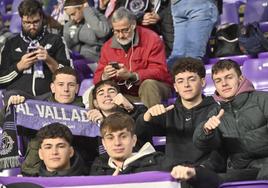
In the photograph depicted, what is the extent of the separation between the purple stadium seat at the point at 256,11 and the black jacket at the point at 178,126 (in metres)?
2.53

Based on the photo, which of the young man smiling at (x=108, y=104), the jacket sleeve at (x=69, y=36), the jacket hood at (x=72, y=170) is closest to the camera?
the jacket hood at (x=72, y=170)

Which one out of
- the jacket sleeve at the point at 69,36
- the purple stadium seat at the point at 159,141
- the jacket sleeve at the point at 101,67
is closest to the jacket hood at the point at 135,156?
the purple stadium seat at the point at 159,141

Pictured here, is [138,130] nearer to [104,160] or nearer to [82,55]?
[104,160]

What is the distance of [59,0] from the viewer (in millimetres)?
8531

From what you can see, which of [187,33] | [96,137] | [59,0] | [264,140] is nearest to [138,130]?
[96,137]

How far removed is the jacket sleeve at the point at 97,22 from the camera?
702 centimetres

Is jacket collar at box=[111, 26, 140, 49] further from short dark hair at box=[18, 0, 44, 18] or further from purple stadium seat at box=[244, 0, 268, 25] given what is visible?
purple stadium seat at box=[244, 0, 268, 25]

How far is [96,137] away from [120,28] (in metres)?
1.15

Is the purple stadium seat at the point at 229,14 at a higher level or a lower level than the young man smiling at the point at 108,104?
higher

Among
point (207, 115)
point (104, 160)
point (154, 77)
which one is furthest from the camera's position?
point (154, 77)

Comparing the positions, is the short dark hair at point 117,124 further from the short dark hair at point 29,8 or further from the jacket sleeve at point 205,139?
the short dark hair at point 29,8

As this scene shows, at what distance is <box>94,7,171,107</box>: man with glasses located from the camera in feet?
18.9

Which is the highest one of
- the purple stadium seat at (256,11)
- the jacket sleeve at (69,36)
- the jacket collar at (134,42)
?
the purple stadium seat at (256,11)

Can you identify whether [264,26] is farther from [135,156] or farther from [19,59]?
[135,156]
